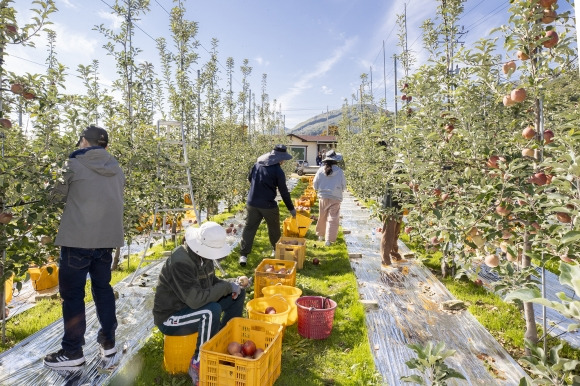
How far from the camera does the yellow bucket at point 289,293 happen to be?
4.06 meters

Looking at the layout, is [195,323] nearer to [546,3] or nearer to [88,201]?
[88,201]

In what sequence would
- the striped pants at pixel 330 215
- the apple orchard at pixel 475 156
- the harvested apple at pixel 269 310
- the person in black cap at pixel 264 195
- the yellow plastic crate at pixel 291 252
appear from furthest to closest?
the striped pants at pixel 330 215 < the person in black cap at pixel 264 195 < the yellow plastic crate at pixel 291 252 < the harvested apple at pixel 269 310 < the apple orchard at pixel 475 156

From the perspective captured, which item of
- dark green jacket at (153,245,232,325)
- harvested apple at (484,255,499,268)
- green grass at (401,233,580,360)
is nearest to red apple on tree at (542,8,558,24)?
harvested apple at (484,255,499,268)

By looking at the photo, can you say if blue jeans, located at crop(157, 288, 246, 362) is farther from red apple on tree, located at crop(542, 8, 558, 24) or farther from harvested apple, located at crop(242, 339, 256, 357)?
red apple on tree, located at crop(542, 8, 558, 24)

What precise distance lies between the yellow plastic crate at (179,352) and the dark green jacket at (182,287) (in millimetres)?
222

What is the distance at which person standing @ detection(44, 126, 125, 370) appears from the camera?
316cm

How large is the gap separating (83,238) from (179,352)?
50.1 inches

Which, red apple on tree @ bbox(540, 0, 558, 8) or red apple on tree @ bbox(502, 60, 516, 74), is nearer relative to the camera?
red apple on tree @ bbox(540, 0, 558, 8)

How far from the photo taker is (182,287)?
3074 millimetres

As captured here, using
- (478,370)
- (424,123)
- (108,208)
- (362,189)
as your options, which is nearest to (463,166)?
(424,123)

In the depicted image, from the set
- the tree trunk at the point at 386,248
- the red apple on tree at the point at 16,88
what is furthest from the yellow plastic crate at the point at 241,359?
the tree trunk at the point at 386,248

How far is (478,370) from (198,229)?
Result: 107 inches

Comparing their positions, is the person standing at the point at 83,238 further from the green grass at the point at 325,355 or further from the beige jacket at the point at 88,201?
the green grass at the point at 325,355

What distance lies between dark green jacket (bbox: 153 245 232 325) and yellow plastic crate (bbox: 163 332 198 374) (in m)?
0.22
